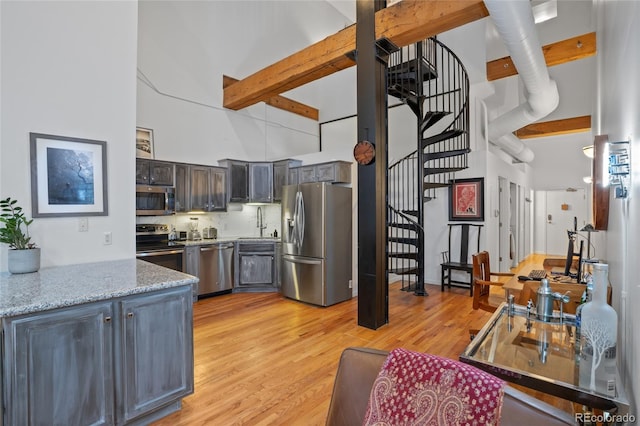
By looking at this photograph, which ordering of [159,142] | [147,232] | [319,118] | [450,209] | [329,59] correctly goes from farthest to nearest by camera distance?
[319,118] → [450,209] → [159,142] → [147,232] → [329,59]

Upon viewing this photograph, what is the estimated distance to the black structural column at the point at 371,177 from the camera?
12.1 ft

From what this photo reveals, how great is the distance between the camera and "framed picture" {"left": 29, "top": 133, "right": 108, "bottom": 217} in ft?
8.21

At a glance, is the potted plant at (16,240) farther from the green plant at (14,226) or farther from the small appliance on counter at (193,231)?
the small appliance on counter at (193,231)

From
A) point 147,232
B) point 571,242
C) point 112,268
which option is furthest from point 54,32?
point 571,242

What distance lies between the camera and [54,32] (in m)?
2.56

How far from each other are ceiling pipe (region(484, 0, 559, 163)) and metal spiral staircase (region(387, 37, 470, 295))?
962 mm

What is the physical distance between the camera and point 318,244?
4.64 metres

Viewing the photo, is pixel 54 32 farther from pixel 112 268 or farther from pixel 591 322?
pixel 591 322

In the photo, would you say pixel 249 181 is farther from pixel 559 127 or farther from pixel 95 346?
pixel 559 127

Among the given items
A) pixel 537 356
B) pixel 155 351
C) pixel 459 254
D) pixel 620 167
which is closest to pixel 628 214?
A: pixel 620 167

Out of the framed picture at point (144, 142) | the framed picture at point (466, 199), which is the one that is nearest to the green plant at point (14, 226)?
the framed picture at point (144, 142)

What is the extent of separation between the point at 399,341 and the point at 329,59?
3487 millimetres

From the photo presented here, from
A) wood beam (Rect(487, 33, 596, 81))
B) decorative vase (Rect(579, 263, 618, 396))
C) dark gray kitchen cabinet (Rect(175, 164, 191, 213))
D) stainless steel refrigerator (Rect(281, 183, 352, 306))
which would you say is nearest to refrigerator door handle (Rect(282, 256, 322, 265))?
stainless steel refrigerator (Rect(281, 183, 352, 306))

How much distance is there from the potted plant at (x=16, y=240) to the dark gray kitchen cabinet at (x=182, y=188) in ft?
8.57
